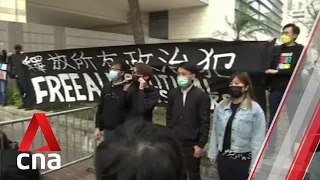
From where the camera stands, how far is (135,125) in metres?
1.19

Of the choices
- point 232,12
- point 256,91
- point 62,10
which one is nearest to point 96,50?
point 256,91

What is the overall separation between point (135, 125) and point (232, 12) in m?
19.4

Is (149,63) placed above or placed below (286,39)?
below

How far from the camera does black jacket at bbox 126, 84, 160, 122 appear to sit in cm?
358

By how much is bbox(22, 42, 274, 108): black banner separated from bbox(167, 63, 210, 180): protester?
91 cm

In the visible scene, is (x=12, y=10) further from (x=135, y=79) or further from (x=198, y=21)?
(x=198, y=21)

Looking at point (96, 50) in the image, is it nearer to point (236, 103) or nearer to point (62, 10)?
point (236, 103)

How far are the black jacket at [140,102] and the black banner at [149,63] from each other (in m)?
0.98

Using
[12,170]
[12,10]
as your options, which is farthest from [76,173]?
[12,10]

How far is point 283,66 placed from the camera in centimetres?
381

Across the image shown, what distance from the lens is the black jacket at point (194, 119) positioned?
333cm

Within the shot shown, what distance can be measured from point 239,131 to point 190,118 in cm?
56

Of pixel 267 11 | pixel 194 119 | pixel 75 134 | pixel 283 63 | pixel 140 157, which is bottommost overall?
pixel 75 134

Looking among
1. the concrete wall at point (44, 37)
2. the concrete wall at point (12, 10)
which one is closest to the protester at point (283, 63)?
the concrete wall at point (12, 10)
